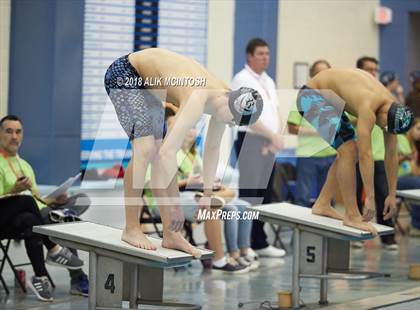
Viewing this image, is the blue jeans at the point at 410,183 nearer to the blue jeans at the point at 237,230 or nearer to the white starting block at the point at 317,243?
the blue jeans at the point at 237,230

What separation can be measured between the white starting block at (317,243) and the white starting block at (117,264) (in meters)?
1.25

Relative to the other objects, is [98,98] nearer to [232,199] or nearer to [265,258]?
[232,199]

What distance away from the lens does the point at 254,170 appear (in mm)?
9555

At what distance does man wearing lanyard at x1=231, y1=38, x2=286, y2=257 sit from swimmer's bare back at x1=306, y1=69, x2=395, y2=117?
4.79 ft

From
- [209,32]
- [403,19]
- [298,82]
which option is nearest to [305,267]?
[209,32]

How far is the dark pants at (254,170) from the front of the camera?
375 inches

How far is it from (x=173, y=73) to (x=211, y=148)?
0.52 metres

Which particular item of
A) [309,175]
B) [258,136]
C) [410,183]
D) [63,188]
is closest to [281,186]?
[309,175]

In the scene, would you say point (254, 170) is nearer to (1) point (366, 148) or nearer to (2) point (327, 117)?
(2) point (327, 117)

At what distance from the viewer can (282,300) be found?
24.3ft

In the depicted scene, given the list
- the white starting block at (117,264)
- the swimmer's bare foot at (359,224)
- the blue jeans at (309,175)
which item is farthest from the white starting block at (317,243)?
the blue jeans at (309,175)

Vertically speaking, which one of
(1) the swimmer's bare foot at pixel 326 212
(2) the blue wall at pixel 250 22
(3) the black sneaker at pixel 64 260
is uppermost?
(2) the blue wall at pixel 250 22

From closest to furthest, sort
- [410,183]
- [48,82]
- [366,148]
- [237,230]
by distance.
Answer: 1. [366,148]
2. [48,82]
3. [237,230]
4. [410,183]

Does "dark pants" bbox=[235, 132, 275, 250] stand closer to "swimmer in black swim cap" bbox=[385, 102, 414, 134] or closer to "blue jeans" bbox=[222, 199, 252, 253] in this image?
"blue jeans" bbox=[222, 199, 252, 253]
